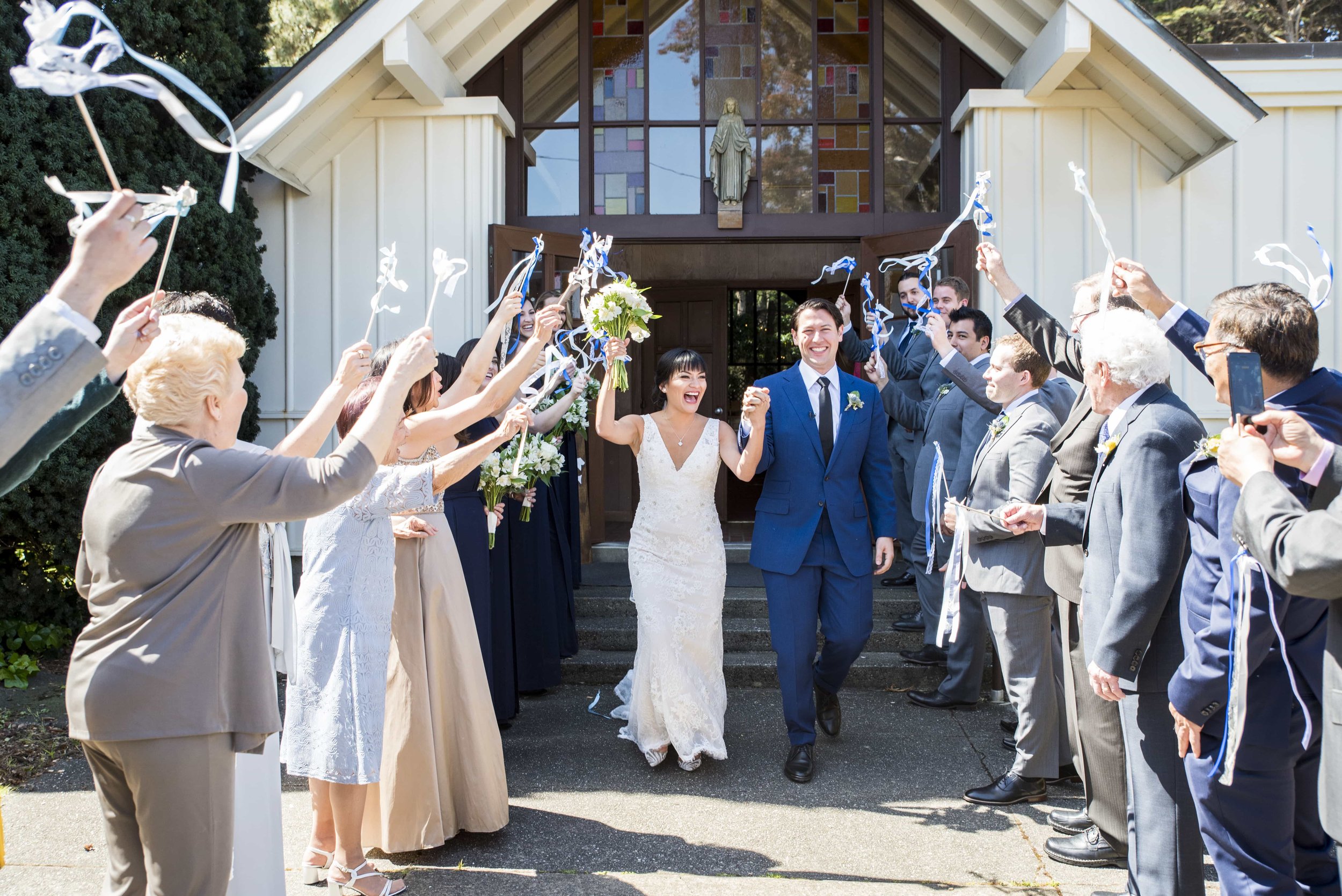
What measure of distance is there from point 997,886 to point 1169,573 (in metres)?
1.51

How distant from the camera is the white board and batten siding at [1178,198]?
7594mm

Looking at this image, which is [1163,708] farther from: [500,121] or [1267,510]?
[500,121]

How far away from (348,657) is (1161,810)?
9.10 ft

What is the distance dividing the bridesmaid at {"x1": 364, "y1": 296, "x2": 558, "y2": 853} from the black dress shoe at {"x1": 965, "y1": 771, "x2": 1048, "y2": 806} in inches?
85.7

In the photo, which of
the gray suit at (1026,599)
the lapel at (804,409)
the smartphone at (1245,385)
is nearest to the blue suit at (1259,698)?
the smartphone at (1245,385)

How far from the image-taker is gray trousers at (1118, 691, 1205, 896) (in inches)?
125

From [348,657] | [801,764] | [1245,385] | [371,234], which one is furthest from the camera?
[371,234]

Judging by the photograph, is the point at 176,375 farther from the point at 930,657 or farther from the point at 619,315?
the point at 930,657

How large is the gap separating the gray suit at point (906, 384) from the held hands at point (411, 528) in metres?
3.72

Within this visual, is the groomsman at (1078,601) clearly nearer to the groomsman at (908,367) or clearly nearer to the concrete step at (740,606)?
the groomsman at (908,367)

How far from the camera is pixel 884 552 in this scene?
16.7 ft

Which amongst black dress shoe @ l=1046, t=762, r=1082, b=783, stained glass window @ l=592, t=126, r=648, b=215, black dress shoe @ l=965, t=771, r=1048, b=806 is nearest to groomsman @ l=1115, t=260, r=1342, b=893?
black dress shoe @ l=965, t=771, r=1048, b=806

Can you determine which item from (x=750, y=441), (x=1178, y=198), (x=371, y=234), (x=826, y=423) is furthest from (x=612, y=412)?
(x=1178, y=198)

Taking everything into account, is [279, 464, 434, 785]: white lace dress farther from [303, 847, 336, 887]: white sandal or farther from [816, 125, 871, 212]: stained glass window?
[816, 125, 871, 212]: stained glass window
